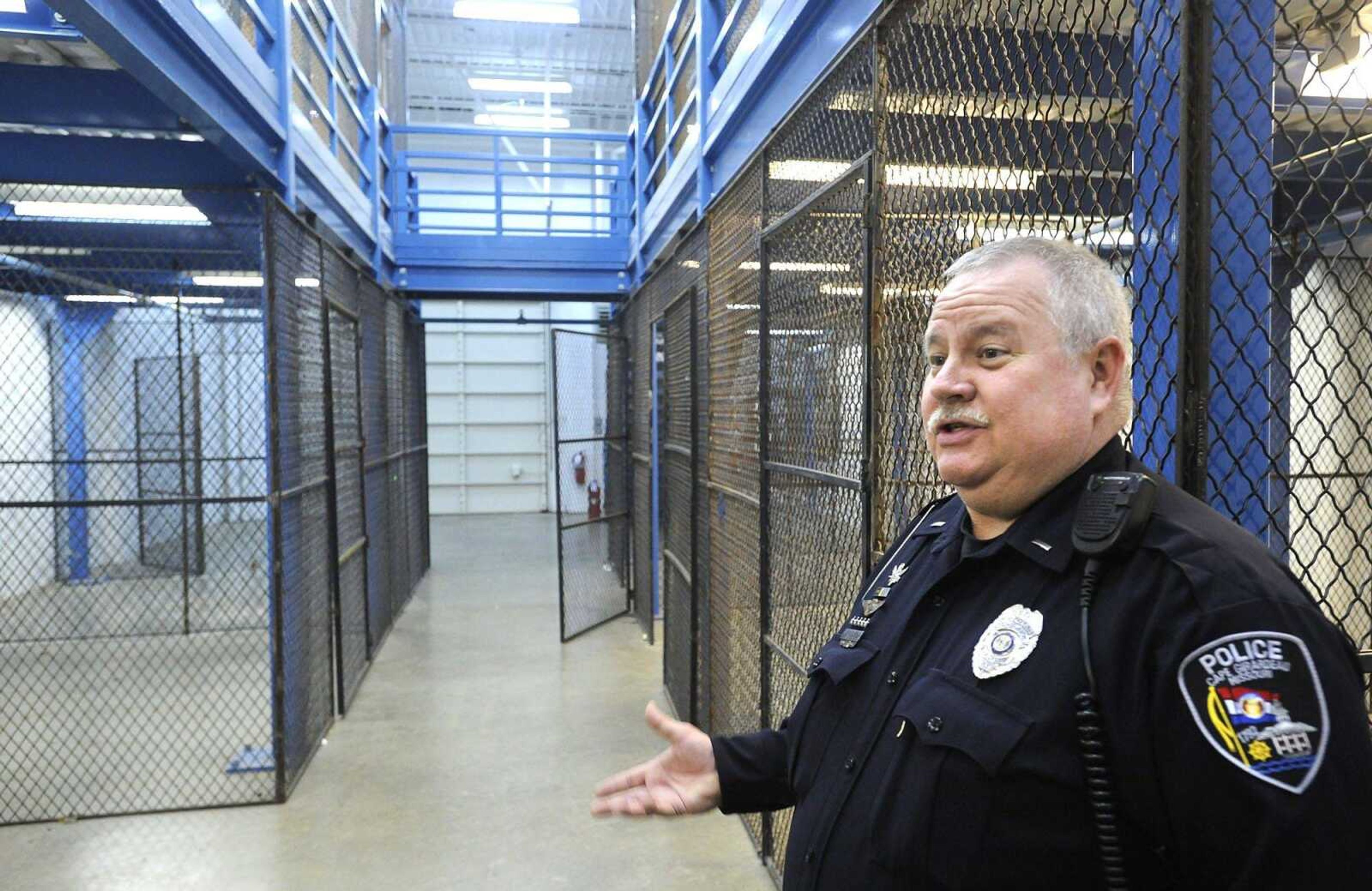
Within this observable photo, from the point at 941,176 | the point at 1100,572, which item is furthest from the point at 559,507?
the point at 1100,572

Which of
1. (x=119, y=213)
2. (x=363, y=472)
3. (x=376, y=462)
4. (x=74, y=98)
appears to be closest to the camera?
(x=74, y=98)

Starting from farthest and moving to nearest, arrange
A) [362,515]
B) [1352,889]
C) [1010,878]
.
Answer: [362,515]
[1010,878]
[1352,889]

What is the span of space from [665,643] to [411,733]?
184 cm

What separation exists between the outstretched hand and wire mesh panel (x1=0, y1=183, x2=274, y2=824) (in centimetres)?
325

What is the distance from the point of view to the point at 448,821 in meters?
4.44

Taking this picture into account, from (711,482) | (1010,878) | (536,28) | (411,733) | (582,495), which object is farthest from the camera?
(582,495)

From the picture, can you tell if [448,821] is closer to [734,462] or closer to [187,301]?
[734,462]

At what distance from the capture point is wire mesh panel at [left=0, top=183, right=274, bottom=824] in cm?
522

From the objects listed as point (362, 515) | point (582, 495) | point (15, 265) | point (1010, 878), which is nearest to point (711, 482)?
point (362, 515)

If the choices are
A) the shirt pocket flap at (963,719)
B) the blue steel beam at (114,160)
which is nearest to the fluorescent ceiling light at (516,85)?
the blue steel beam at (114,160)

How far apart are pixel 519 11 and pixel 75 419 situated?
7.01 m

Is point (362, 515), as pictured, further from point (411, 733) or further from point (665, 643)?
point (665, 643)

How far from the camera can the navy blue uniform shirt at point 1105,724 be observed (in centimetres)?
93

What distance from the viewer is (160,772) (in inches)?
200
